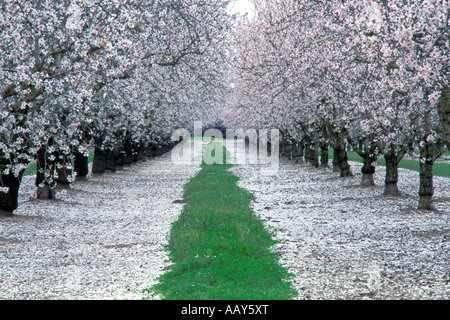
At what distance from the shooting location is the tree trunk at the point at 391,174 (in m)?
23.5

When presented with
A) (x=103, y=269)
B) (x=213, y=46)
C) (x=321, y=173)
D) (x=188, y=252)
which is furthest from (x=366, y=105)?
(x=321, y=173)

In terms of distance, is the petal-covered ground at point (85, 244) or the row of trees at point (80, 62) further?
the row of trees at point (80, 62)

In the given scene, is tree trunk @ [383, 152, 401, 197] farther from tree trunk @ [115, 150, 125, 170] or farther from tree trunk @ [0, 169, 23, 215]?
tree trunk @ [115, 150, 125, 170]

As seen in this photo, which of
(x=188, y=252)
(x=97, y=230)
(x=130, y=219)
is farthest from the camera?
(x=130, y=219)

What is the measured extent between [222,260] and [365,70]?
34.8 feet

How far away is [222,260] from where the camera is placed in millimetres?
11805

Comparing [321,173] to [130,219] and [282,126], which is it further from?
[130,219]

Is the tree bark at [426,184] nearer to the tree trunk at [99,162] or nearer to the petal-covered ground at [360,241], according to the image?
the petal-covered ground at [360,241]

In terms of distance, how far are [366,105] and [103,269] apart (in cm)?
1320

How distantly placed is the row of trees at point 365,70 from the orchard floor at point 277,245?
250cm

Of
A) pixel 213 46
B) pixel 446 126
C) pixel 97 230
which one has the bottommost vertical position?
pixel 97 230

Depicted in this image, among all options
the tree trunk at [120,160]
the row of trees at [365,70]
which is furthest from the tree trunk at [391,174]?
the tree trunk at [120,160]

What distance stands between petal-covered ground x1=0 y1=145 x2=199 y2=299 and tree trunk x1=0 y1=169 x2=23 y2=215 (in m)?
0.38

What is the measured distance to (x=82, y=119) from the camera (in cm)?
2062
